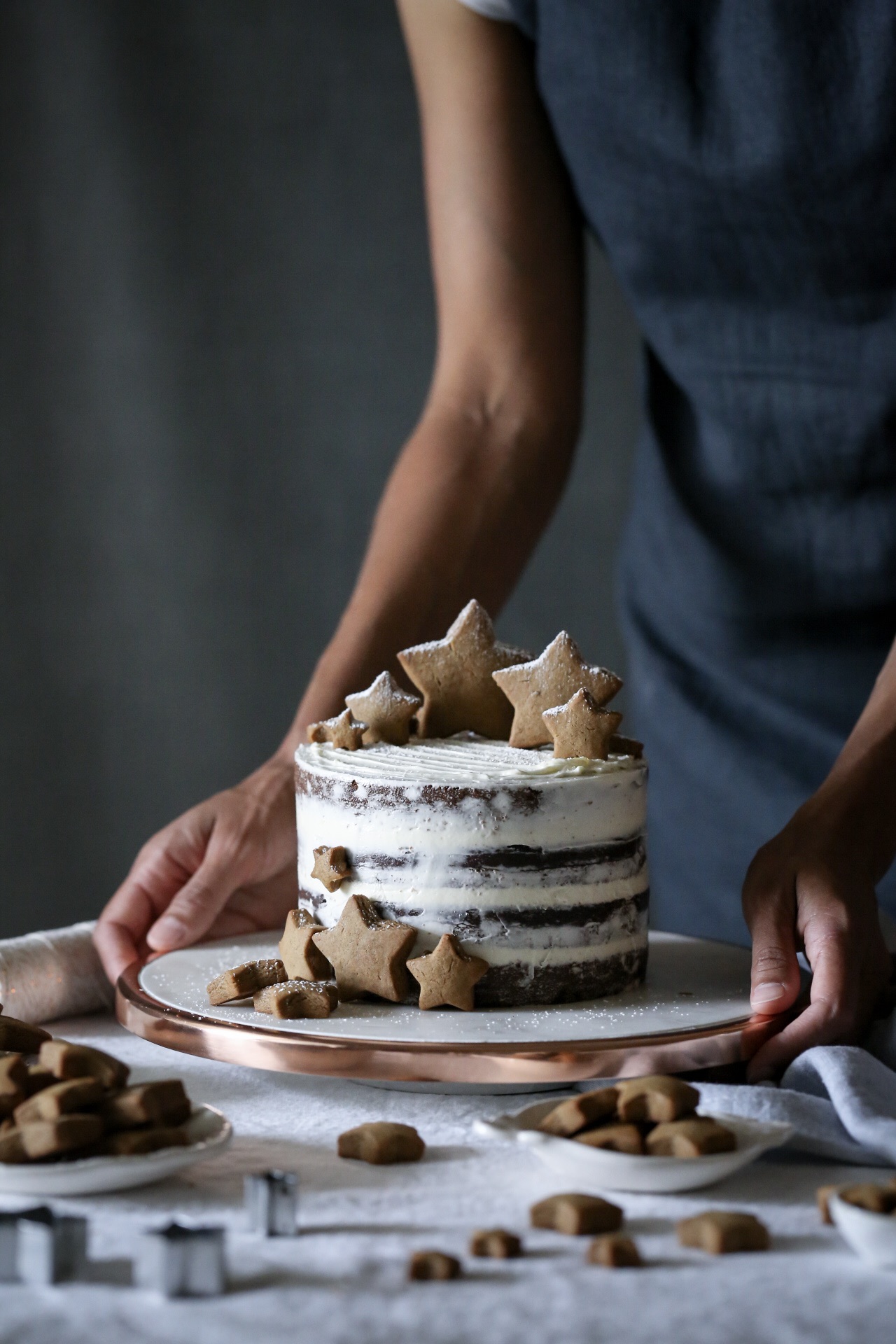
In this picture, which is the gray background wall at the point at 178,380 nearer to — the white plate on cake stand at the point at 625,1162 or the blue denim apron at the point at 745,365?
the blue denim apron at the point at 745,365

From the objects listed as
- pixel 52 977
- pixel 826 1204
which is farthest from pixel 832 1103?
pixel 52 977

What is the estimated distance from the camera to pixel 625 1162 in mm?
879

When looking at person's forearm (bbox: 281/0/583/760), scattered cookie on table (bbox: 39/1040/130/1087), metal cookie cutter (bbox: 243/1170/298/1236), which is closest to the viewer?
metal cookie cutter (bbox: 243/1170/298/1236)

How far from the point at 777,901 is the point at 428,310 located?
2334 millimetres

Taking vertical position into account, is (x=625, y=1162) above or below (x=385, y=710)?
below

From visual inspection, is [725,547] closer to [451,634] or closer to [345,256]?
[451,634]

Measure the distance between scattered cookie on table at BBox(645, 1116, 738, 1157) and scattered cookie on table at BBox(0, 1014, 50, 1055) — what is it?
0.45m

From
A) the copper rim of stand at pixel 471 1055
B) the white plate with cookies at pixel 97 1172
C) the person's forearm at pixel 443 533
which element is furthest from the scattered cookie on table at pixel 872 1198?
the person's forearm at pixel 443 533

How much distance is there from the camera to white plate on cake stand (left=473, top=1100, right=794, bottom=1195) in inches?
34.7

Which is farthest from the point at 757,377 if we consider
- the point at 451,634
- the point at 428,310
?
the point at 428,310

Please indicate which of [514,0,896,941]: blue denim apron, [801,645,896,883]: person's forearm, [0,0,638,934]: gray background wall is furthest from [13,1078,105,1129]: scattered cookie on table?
[0,0,638,934]: gray background wall

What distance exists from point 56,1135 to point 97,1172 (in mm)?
34

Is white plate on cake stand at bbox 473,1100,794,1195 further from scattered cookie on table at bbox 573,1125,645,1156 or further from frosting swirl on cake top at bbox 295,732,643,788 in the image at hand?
frosting swirl on cake top at bbox 295,732,643,788

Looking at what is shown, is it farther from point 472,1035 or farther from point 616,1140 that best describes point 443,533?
point 616,1140
